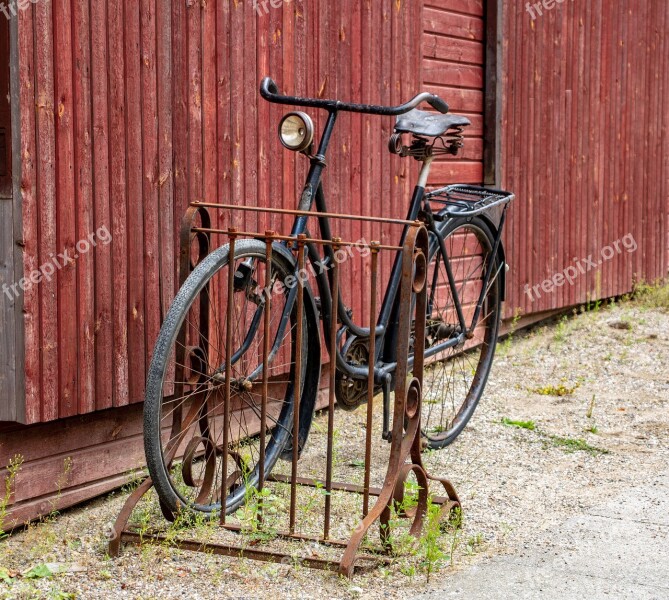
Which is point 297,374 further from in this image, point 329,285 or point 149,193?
point 149,193

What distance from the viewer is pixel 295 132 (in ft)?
12.6

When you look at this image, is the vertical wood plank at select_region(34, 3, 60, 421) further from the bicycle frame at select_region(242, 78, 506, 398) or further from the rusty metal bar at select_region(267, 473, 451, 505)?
the rusty metal bar at select_region(267, 473, 451, 505)

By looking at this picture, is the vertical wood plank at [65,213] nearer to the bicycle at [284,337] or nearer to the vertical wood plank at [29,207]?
the vertical wood plank at [29,207]

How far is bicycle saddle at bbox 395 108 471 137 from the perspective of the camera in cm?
452

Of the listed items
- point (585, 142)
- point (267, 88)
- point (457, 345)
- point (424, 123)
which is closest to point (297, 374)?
point (267, 88)

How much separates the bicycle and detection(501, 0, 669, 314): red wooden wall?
108 inches

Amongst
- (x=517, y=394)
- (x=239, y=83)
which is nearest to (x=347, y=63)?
(x=239, y=83)

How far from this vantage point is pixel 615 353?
755 cm

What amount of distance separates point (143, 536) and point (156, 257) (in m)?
1.19

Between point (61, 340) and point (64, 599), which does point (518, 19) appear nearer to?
point (61, 340)

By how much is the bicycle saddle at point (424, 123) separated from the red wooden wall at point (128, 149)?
28.7 inches

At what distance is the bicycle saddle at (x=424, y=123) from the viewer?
4.52 m

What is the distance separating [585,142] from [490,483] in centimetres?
500

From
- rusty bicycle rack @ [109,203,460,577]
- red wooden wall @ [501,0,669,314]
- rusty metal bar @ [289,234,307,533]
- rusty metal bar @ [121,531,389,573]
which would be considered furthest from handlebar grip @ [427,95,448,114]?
red wooden wall @ [501,0,669,314]
